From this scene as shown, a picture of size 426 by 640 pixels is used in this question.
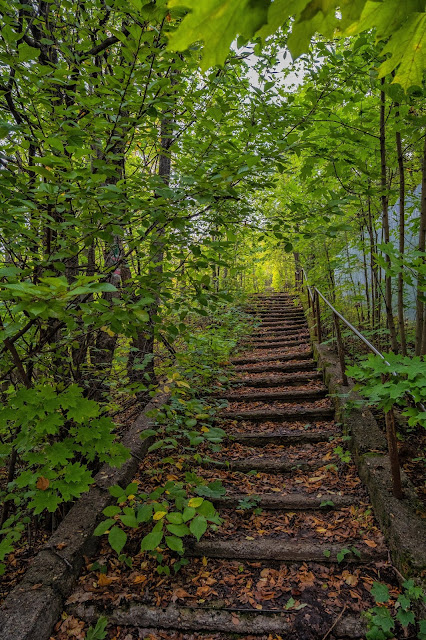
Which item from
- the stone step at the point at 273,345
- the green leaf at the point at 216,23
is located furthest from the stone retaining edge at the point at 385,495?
the stone step at the point at 273,345

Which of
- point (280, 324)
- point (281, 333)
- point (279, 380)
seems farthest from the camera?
point (280, 324)

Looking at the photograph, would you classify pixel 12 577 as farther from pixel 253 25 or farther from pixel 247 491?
pixel 253 25

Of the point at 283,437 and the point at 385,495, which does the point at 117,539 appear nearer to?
the point at 385,495

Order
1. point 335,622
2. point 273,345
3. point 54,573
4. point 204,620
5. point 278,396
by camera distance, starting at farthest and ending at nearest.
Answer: point 273,345 < point 278,396 < point 54,573 < point 204,620 < point 335,622

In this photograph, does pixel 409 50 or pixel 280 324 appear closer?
pixel 409 50

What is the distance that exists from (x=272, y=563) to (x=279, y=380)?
2831mm

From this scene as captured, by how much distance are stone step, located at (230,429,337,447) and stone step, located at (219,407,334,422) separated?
0.77ft

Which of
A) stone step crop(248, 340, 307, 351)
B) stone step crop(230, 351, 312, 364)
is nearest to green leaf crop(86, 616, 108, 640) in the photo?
stone step crop(230, 351, 312, 364)

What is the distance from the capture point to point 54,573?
195 cm

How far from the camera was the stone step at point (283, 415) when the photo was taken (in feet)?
12.6

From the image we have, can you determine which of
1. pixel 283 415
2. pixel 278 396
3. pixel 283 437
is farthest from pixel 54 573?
pixel 278 396

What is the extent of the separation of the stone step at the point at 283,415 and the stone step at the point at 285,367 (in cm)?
125

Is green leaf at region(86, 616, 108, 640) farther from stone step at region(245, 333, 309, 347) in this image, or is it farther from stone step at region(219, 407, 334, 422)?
stone step at region(245, 333, 309, 347)

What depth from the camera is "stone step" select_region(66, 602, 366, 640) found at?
172 cm
